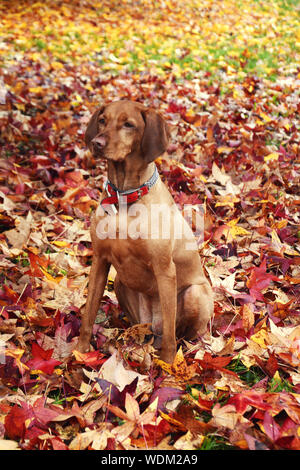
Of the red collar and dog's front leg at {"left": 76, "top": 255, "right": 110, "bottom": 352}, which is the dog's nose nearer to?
the red collar

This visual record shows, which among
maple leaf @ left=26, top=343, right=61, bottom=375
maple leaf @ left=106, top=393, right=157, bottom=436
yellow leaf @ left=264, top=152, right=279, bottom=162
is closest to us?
maple leaf @ left=106, top=393, right=157, bottom=436

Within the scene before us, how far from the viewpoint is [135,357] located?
294 centimetres

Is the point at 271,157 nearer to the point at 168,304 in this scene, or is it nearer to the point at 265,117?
the point at 265,117

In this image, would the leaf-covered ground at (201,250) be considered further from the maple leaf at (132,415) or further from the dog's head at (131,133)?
the dog's head at (131,133)

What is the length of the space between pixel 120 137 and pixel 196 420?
5.30ft

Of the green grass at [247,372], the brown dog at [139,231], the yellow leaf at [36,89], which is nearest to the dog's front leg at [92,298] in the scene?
the brown dog at [139,231]

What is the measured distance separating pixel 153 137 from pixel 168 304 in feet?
3.35

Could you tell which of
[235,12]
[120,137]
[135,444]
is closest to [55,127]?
[120,137]

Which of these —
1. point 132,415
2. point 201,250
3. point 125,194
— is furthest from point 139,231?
point 201,250

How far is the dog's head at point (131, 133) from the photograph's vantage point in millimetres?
2750

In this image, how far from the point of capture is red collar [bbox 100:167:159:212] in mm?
2857

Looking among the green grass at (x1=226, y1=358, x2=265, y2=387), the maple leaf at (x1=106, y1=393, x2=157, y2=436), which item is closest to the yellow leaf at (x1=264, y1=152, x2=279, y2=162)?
the green grass at (x1=226, y1=358, x2=265, y2=387)

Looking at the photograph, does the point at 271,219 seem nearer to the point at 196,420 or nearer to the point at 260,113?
the point at 196,420

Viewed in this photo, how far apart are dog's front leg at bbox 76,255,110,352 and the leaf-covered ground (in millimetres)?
120
